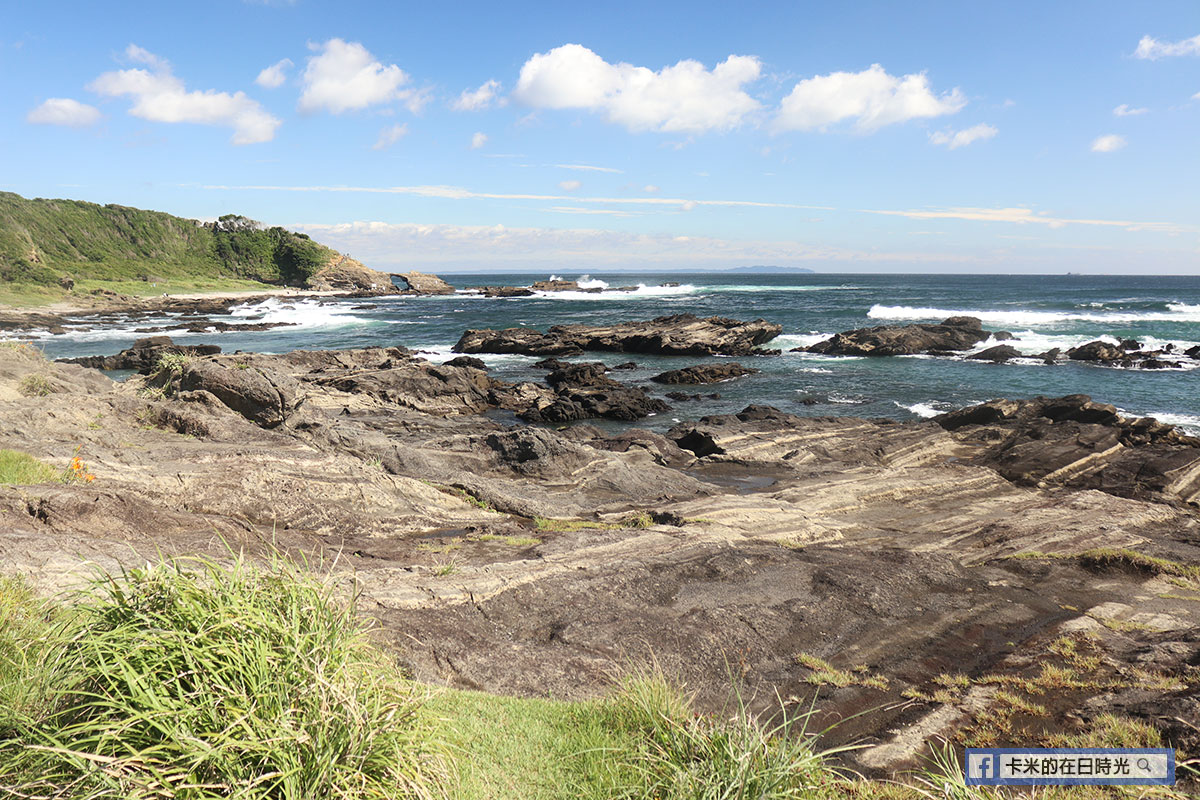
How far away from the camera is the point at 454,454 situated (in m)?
17.8

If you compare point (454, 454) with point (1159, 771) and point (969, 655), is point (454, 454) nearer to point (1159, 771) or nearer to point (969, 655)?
point (969, 655)

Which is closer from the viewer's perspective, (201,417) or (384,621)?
(384,621)

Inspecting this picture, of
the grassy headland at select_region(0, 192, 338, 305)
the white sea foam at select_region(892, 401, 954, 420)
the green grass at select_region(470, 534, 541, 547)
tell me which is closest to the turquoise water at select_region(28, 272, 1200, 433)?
the white sea foam at select_region(892, 401, 954, 420)

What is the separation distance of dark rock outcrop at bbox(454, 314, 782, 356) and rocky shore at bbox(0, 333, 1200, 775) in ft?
106

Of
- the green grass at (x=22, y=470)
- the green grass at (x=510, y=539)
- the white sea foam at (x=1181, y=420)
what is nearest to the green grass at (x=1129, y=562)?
the green grass at (x=510, y=539)

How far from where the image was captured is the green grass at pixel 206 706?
11.6 ft

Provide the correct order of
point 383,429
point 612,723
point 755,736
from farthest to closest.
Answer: point 383,429
point 612,723
point 755,736

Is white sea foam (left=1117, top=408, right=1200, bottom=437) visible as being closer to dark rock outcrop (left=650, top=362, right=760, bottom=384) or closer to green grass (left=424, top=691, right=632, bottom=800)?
dark rock outcrop (left=650, top=362, right=760, bottom=384)

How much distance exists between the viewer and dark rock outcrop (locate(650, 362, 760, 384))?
41438mm

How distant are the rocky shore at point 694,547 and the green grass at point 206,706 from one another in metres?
0.94

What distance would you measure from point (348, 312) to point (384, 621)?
8626 cm

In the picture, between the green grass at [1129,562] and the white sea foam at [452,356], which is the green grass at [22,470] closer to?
the green grass at [1129,562]

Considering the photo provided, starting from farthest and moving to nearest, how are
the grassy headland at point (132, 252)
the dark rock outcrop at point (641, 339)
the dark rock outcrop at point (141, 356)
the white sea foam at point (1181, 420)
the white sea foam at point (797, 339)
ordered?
the grassy headland at point (132, 252), the white sea foam at point (797, 339), the dark rock outcrop at point (641, 339), the dark rock outcrop at point (141, 356), the white sea foam at point (1181, 420)

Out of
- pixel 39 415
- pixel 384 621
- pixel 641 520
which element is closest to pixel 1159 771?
pixel 384 621
